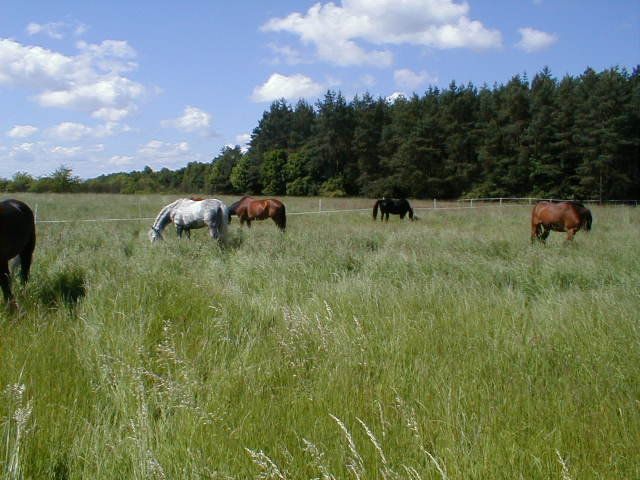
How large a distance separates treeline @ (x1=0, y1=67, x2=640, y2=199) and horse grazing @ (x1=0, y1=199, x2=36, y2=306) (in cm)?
3293

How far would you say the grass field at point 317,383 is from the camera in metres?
1.92

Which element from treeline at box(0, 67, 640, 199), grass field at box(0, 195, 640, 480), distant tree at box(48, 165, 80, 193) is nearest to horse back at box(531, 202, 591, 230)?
grass field at box(0, 195, 640, 480)

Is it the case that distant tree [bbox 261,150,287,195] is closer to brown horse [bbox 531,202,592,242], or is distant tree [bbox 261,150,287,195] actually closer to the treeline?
the treeline

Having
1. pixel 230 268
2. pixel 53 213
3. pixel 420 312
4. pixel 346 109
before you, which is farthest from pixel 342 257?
pixel 346 109

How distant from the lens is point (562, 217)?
12.1 metres

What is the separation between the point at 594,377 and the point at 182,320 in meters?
3.03

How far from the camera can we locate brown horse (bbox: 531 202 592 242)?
39.0 feet

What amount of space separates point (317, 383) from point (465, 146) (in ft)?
Answer: 166

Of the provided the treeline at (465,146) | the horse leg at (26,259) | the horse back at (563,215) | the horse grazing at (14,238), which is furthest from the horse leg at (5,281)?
the treeline at (465,146)

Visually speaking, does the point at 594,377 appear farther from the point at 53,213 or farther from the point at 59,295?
the point at 53,213

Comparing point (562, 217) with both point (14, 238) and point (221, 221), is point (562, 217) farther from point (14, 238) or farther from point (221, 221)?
point (14, 238)

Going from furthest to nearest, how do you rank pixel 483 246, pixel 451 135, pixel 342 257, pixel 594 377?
pixel 451 135, pixel 483 246, pixel 342 257, pixel 594 377

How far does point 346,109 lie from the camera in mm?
59188

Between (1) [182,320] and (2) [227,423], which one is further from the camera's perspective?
(1) [182,320]
